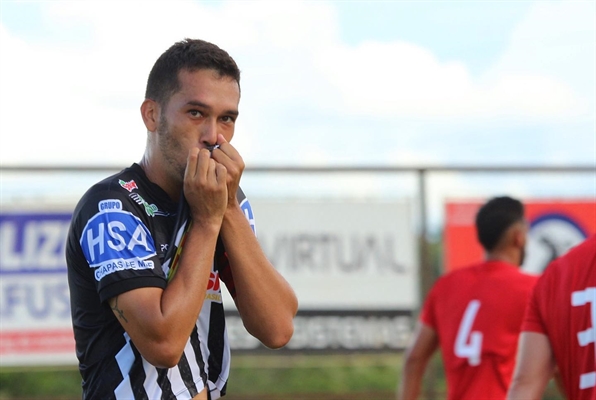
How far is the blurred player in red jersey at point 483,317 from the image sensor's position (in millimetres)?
5438

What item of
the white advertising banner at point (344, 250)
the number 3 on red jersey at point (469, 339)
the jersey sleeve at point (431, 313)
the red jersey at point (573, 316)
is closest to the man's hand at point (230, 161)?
the red jersey at point (573, 316)

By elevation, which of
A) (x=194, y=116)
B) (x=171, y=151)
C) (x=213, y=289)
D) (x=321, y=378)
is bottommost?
(x=321, y=378)

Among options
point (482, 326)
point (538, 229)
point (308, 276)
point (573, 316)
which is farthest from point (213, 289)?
point (538, 229)

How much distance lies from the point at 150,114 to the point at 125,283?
27.7 inches

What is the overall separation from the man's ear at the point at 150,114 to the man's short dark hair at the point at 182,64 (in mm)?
19

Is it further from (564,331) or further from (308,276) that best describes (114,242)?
(308,276)

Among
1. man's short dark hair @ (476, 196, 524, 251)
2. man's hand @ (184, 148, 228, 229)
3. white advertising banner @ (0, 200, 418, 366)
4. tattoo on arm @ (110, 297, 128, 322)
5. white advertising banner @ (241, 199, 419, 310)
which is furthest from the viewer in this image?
white advertising banner @ (241, 199, 419, 310)

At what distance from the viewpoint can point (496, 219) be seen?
19.2ft

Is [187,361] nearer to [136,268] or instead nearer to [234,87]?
[136,268]

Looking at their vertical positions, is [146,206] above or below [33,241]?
above

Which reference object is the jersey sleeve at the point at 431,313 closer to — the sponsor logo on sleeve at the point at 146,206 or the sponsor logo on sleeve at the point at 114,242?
the sponsor logo on sleeve at the point at 146,206

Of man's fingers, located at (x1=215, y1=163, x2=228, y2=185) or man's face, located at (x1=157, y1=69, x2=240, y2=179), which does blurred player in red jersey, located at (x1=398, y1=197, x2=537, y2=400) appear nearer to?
man's face, located at (x1=157, y1=69, x2=240, y2=179)

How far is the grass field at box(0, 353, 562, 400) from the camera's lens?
856 centimetres

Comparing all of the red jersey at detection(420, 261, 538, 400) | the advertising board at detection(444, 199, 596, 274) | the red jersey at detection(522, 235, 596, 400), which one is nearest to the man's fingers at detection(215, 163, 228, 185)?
the red jersey at detection(522, 235, 596, 400)
